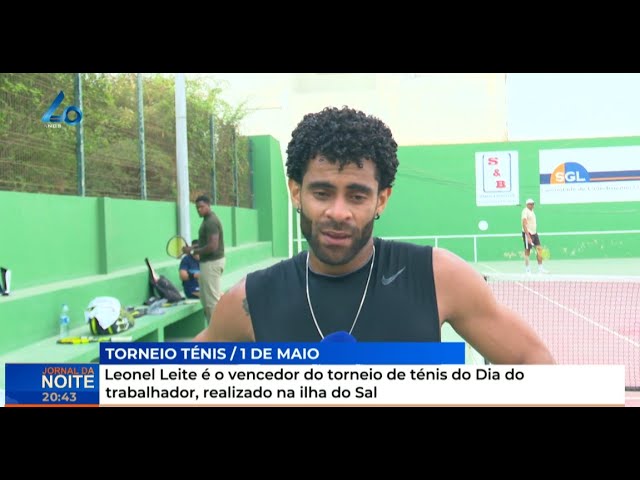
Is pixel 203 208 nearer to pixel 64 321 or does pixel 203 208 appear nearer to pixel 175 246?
pixel 175 246

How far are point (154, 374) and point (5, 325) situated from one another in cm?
111

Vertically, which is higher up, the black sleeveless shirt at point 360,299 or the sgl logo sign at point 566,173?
the sgl logo sign at point 566,173

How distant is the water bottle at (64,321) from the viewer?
13.3 ft

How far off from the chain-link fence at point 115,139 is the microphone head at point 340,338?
1.90 meters

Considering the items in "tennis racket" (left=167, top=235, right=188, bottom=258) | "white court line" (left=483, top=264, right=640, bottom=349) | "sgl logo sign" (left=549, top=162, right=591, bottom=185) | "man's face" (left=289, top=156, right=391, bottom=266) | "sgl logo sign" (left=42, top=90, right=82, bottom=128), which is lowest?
"white court line" (left=483, top=264, right=640, bottom=349)

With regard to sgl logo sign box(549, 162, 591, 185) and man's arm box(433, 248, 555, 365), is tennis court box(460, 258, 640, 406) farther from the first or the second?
sgl logo sign box(549, 162, 591, 185)

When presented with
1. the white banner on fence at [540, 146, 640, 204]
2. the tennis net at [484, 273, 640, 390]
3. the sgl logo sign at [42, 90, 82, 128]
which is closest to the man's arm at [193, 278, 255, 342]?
the tennis net at [484, 273, 640, 390]

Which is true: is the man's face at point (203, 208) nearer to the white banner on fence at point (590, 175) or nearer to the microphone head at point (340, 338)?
the microphone head at point (340, 338)

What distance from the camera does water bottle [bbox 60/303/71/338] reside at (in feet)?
13.3

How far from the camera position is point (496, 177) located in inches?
168

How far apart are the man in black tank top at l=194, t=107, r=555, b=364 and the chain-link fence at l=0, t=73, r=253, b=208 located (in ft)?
4.66

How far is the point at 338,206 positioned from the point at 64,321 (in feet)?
7.08

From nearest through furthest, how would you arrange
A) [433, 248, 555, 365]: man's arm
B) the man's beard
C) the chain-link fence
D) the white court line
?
[433, 248, 555, 365]: man's arm
the man's beard
the chain-link fence
the white court line

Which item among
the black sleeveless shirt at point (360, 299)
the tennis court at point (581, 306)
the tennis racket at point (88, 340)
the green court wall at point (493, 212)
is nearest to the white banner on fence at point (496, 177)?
the green court wall at point (493, 212)
